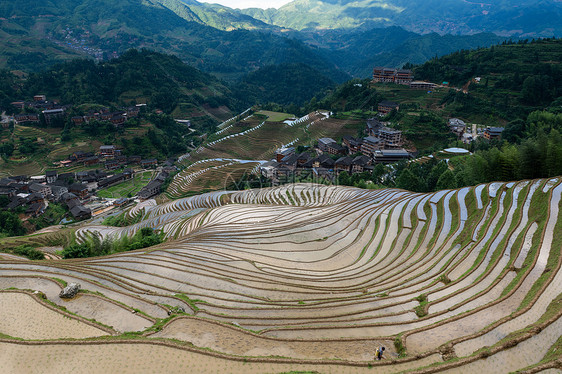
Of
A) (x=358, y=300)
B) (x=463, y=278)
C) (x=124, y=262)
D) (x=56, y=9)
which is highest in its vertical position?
(x=56, y=9)

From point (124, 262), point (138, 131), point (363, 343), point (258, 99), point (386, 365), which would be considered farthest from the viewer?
point (258, 99)

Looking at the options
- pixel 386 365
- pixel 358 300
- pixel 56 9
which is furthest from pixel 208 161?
pixel 56 9

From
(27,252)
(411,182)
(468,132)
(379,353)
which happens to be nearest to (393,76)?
(468,132)

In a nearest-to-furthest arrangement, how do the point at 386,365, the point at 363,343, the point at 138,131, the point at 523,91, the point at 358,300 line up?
the point at 386,365 < the point at 363,343 < the point at 358,300 < the point at 523,91 < the point at 138,131

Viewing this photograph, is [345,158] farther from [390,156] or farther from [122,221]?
[122,221]

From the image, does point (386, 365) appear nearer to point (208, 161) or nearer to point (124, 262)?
point (124, 262)

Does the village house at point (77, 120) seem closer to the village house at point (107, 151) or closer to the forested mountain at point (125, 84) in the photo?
the forested mountain at point (125, 84)

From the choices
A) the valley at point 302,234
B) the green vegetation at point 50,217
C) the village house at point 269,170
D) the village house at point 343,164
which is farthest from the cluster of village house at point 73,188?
the village house at point 343,164
